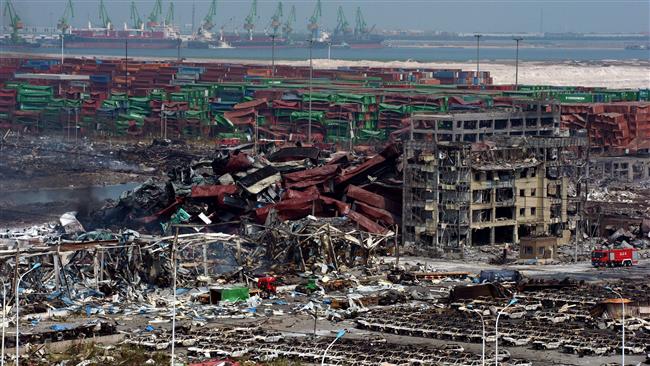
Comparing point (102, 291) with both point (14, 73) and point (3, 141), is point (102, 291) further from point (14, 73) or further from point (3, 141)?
point (14, 73)

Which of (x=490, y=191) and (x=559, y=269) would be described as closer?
(x=559, y=269)

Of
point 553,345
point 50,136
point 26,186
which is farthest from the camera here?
point 50,136

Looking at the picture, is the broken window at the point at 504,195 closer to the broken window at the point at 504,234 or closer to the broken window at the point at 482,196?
the broken window at the point at 482,196

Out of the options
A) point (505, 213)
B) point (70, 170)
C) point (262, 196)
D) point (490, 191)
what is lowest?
point (70, 170)

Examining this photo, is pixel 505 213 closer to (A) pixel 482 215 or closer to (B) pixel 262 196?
(A) pixel 482 215

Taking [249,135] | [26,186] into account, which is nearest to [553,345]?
[26,186]

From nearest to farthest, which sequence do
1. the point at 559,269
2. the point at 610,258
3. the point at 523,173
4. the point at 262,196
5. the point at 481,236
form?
the point at 559,269
the point at 610,258
the point at 481,236
the point at 523,173
the point at 262,196

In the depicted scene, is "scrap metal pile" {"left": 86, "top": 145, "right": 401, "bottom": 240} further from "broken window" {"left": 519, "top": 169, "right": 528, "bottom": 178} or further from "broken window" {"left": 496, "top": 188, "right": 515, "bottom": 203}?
"broken window" {"left": 519, "top": 169, "right": 528, "bottom": 178}

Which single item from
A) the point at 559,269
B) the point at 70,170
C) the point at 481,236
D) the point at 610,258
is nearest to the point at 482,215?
the point at 481,236

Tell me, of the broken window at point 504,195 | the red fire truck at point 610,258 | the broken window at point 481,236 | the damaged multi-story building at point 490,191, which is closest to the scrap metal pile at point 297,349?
the red fire truck at point 610,258
